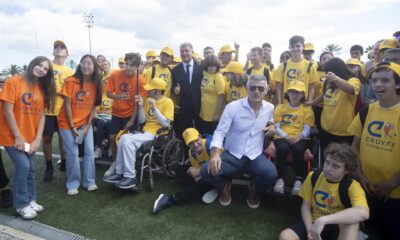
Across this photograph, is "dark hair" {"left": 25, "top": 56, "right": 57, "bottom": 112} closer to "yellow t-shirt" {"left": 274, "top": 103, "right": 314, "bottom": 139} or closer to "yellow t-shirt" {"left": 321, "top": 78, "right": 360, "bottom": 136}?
"yellow t-shirt" {"left": 274, "top": 103, "right": 314, "bottom": 139}

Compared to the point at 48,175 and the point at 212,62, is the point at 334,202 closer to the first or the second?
the point at 212,62

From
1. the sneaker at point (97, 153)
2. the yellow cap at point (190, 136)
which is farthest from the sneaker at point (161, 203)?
the sneaker at point (97, 153)

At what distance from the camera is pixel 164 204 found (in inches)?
140

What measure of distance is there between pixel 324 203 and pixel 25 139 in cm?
331

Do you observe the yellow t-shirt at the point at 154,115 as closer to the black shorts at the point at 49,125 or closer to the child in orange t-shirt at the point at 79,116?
the child in orange t-shirt at the point at 79,116

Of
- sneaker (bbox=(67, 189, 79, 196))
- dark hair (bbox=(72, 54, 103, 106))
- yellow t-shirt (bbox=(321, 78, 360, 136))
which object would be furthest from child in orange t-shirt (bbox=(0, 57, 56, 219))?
yellow t-shirt (bbox=(321, 78, 360, 136))

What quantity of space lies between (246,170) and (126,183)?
162 cm

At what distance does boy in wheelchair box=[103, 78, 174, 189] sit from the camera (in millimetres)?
3961

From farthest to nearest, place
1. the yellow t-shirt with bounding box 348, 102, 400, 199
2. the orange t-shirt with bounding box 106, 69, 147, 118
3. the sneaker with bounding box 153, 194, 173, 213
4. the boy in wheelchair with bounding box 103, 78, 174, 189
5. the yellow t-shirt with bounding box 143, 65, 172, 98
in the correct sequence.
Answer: the yellow t-shirt with bounding box 143, 65, 172, 98 → the orange t-shirt with bounding box 106, 69, 147, 118 → the boy in wheelchair with bounding box 103, 78, 174, 189 → the sneaker with bounding box 153, 194, 173, 213 → the yellow t-shirt with bounding box 348, 102, 400, 199

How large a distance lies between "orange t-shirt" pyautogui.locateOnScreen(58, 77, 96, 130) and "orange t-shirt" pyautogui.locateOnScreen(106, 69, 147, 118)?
54 centimetres

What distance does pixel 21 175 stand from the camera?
3.27 meters

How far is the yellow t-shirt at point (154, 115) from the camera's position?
14.5ft

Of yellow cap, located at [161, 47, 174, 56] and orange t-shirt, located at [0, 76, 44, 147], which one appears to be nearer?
orange t-shirt, located at [0, 76, 44, 147]

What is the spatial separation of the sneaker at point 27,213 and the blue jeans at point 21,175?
0.15ft
